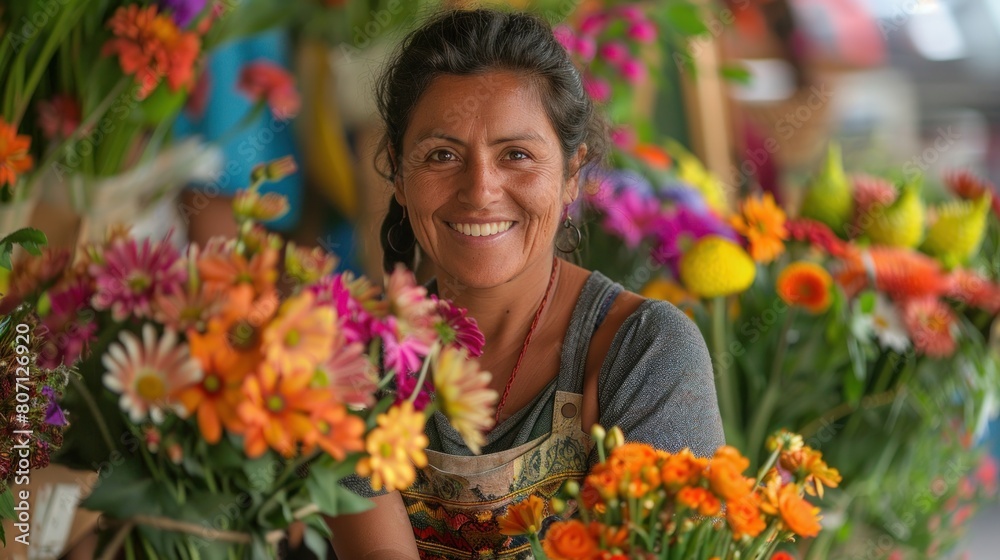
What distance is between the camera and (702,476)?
0.61 metres

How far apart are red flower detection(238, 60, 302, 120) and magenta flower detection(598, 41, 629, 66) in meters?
0.54

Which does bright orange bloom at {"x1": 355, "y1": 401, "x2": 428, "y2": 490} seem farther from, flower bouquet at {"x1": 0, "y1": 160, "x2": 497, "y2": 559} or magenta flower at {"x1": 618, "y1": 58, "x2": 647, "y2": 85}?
magenta flower at {"x1": 618, "y1": 58, "x2": 647, "y2": 85}

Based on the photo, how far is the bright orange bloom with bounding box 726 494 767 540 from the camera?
0.61 m

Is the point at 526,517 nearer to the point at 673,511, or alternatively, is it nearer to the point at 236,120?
the point at 673,511

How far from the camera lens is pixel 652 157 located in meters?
1.60

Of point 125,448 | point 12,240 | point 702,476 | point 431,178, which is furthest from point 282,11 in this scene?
point 702,476

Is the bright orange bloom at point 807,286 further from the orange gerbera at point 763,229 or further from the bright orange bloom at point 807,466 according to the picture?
the bright orange bloom at point 807,466

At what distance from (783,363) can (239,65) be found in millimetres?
1153

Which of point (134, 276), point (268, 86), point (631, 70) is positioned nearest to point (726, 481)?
point (134, 276)

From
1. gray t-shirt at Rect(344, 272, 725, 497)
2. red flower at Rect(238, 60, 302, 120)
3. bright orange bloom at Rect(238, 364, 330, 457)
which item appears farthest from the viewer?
red flower at Rect(238, 60, 302, 120)

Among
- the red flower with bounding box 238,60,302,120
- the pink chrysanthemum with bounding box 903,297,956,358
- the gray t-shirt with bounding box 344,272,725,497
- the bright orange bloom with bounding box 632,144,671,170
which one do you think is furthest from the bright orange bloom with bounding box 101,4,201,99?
the pink chrysanthemum with bounding box 903,297,956,358

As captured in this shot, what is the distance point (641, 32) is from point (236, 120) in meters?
0.76

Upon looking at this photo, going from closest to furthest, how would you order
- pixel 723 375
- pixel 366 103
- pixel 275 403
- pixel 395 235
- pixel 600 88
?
pixel 275 403, pixel 395 235, pixel 723 375, pixel 600 88, pixel 366 103

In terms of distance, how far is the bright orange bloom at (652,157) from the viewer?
1577 mm
